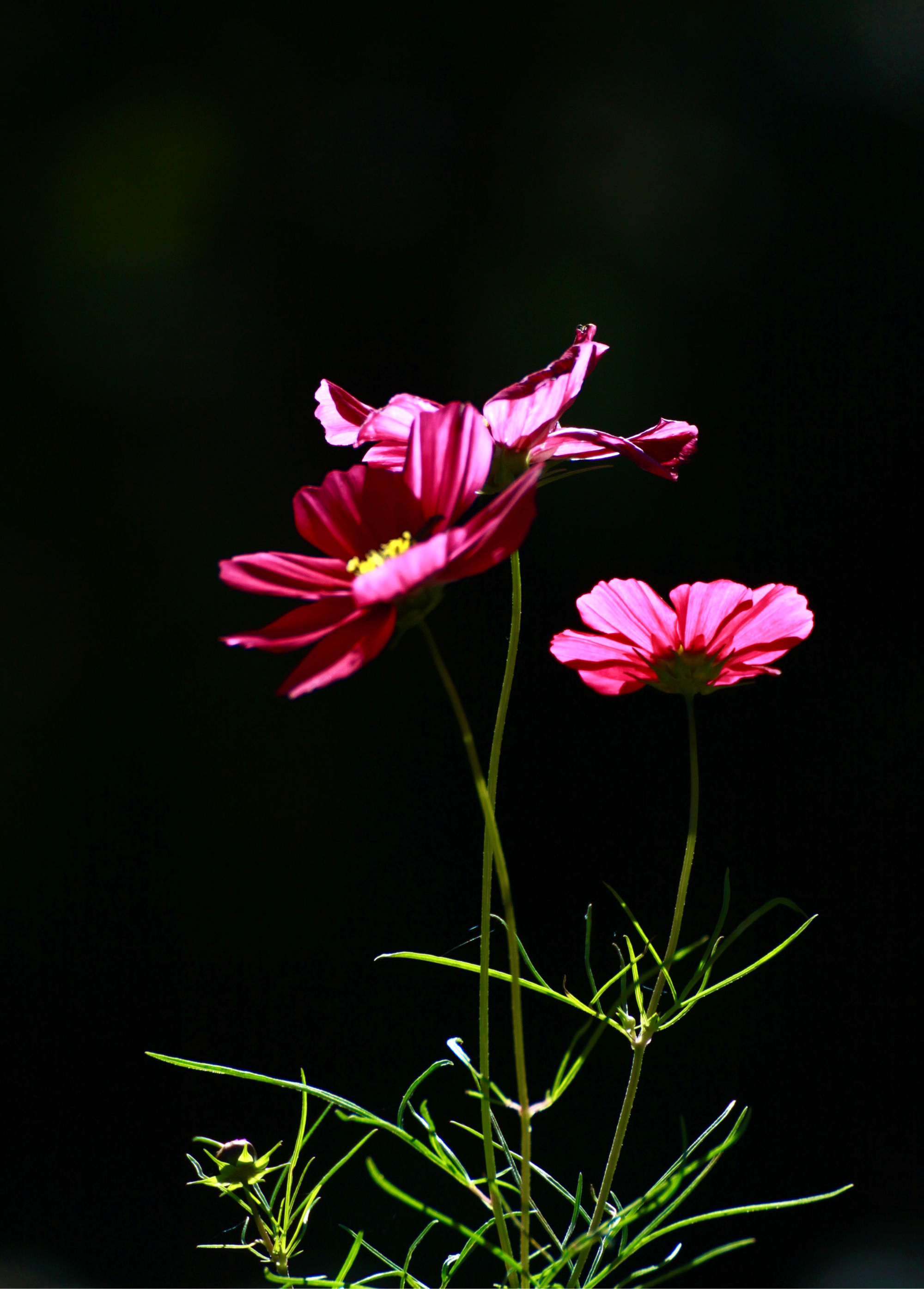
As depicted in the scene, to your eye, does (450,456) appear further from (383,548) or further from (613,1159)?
(613,1159)

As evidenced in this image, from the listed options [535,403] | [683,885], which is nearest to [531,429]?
[535,403]

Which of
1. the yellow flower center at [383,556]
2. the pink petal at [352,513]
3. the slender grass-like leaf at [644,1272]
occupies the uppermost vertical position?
the pink petal at [352,513]

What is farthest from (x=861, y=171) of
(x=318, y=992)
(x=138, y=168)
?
(x=318, y=992)

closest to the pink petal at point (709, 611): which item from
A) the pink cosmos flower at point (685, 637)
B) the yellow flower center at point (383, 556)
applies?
the pink cosmos flower at point (685, 637)

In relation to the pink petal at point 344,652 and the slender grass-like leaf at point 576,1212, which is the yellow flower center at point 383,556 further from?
the slender grass-like leaf at point 576,1212

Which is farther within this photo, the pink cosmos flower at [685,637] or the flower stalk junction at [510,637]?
the pink cosmos flower at [685,637]

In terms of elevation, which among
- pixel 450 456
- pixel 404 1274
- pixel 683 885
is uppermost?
pixel 450 456
